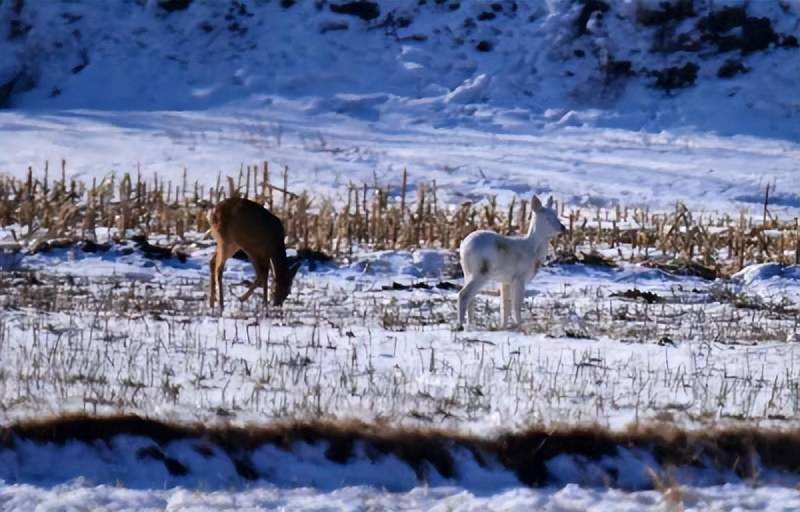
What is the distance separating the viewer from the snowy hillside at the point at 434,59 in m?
42.5

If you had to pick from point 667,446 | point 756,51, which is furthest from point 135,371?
point 756,51

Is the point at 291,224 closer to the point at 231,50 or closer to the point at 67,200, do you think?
the point at 67,200

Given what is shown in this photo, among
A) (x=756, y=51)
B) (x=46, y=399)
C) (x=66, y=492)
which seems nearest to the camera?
(x=66, y=492)

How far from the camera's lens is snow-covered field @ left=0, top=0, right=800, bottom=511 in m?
6.71

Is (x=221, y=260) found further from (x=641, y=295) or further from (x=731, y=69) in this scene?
(x=731, y=69)

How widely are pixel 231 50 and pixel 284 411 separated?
131ft

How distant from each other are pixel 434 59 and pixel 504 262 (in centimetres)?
3494

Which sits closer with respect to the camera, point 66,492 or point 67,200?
point 66,492

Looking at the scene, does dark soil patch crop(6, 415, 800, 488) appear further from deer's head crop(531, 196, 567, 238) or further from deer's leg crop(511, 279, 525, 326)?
deer's head crop(531, 196, 567, 238)

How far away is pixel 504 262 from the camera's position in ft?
37.6

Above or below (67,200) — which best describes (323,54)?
above

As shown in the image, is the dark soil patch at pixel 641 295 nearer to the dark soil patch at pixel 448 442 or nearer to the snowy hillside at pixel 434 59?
the dark soil patch at pixel 448 442

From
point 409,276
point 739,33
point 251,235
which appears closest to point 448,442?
point 251,235

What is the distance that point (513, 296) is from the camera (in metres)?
11.6
